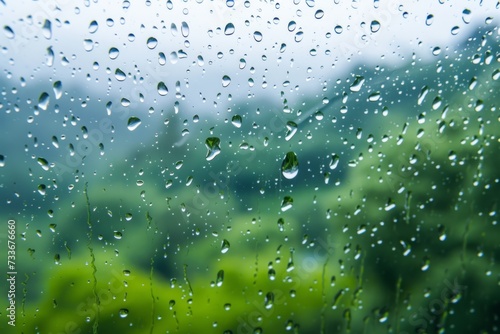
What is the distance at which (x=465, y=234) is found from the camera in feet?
2.82

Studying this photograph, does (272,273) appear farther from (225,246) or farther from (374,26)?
(374,26)

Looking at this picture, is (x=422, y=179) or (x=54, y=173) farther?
(x=422, y=179)

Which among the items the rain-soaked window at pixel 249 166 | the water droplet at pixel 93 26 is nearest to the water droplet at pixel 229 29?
the rain-soaked window at pixel 249 166

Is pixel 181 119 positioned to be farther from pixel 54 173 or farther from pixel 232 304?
pixel 232 304

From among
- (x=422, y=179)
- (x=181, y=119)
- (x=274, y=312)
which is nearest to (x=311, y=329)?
(x=274, y=312)

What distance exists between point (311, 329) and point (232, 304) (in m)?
0.17

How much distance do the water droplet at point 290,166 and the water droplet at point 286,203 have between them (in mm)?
41

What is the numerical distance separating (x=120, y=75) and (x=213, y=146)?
0.22 metres

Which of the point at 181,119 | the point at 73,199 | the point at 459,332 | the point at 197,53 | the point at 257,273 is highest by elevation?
the point at 197,53

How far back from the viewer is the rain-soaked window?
29.0 inches

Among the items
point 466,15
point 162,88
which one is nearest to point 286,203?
point 162,88

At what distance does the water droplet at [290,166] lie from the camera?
0.81 m

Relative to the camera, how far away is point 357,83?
2.68 feet

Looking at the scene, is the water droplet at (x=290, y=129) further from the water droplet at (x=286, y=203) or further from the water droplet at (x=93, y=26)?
the water droplet at (x=93, y=26)
